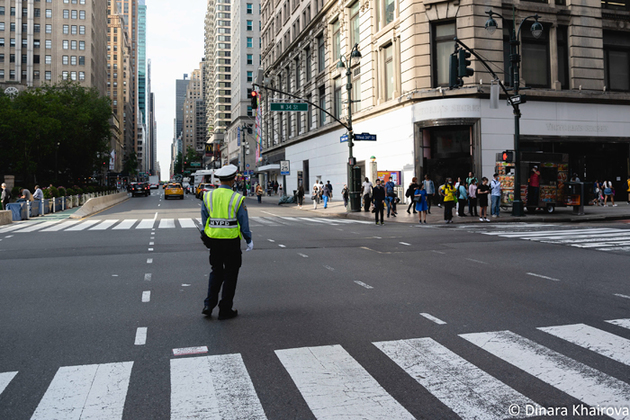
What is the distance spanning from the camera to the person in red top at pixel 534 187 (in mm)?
23203

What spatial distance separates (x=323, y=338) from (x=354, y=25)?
38.3m

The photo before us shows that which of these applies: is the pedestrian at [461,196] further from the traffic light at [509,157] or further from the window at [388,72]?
the window at [388,72]

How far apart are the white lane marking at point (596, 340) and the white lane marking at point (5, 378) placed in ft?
17.5

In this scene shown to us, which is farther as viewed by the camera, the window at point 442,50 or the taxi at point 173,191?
the taxi at point 173,191

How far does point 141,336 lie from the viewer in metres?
5.72

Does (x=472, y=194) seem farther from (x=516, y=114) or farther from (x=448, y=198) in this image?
(x=516, y=114)

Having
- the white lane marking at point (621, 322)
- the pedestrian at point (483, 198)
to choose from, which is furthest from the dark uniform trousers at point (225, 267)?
the pedestrian at point (483, 198)

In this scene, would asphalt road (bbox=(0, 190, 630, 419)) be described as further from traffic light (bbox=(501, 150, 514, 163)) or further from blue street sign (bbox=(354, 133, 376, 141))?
blue street sign (bbox=(354, 133, 376, 141))

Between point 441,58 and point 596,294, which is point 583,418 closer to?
point 596,294

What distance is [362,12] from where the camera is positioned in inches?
1485

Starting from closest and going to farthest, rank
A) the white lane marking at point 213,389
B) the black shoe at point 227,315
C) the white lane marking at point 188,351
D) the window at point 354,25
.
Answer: the white lane marking at point 213,389, the white lane marking at point 188,351, the black shoe at point 227,315, the window at point 354,25

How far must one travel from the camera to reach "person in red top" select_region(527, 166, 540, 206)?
23.2 m

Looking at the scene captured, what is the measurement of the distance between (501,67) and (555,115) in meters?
4.87

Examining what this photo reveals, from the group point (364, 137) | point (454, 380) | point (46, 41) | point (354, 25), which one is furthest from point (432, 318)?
point (46, 41)
